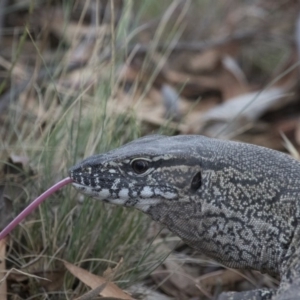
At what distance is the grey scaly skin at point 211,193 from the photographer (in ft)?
11.4

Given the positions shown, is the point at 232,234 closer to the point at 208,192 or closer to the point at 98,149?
the point at 208,192

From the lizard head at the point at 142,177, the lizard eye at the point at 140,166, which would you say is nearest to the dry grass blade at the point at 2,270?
the lizard head at the point at 142,177

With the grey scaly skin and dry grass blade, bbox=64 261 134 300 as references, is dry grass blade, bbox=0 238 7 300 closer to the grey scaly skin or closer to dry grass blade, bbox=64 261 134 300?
dry grass blade, bbox=64 261 134 300

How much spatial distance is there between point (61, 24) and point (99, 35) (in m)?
2.54

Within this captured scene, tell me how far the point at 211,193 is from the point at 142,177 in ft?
1.08

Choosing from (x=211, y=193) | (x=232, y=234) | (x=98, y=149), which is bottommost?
(x=98, y=149)

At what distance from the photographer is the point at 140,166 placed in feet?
11.4

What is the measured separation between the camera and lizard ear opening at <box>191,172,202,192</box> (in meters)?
3.51

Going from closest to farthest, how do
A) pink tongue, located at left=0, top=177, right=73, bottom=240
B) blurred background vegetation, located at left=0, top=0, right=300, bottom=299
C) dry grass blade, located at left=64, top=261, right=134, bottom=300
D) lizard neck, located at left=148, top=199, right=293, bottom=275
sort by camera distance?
lizard neck, located at left=148, top=199, right=293, bottom=275
pink tongue, located at left=0, top=177, right=73, bottom=240
dry grass blade, located at left=64, top=261, right=134, bottom=300
blurred background vegetation, located at left=0, top=0, right=300, bottom=299

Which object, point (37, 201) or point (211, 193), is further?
point (37, 201)

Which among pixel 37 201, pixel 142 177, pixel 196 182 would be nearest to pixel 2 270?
pixel 37 201

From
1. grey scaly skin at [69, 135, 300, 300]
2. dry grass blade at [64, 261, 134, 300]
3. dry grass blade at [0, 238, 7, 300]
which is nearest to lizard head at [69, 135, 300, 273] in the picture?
grey scaly skin at [69, 135, 300, 300]

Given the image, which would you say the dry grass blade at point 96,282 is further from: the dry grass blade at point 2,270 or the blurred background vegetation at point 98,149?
the dry grass blade at point 2,270

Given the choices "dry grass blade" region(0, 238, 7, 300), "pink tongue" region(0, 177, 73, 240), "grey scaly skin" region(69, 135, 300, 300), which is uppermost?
"grey scaly skin" region(69, 135, 300, 300)
